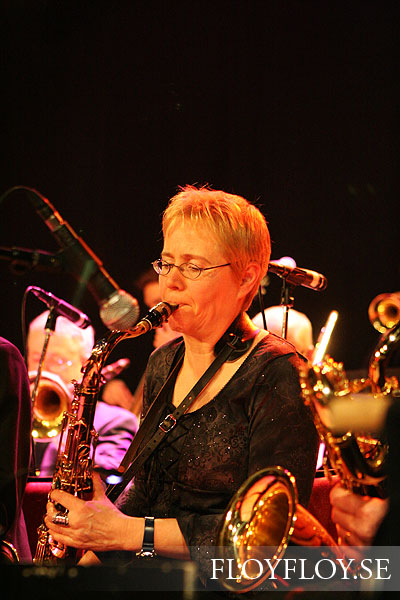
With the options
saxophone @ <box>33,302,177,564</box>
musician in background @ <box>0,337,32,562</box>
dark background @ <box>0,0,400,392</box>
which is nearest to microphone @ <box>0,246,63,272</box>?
saxophone @ <box>33,302,177,564</box>

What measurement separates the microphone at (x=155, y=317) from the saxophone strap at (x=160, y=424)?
0.84 ft

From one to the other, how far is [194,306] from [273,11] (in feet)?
12.1

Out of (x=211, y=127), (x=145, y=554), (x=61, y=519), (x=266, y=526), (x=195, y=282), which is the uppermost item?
(x=211, y=127)

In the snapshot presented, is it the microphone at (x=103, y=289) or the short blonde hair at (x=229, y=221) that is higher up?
the short blonde hair at (x=229, y=221)

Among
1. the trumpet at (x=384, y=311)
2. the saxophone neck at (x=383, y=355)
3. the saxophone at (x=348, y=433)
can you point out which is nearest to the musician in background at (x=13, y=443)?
the saxophone at (x=348, y=433)

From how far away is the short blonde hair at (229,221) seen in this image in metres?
2.47

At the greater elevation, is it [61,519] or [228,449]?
[228,449]

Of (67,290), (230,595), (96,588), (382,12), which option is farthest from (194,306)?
(382,12)

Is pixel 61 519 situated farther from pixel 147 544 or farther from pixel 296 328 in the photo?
pixel 296 328

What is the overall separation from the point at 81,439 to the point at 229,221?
0.96 metres

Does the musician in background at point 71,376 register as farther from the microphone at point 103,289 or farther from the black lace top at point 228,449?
the microphone at point 103,289

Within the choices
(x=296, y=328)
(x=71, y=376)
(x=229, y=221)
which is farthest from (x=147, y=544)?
(x=296, y=328)

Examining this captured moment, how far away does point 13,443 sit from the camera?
2387mm

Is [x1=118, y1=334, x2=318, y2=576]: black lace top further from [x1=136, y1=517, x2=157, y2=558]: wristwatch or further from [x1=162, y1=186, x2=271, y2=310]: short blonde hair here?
[x1=162, y1=186, x2=271, y2=310]: short blonde hair
